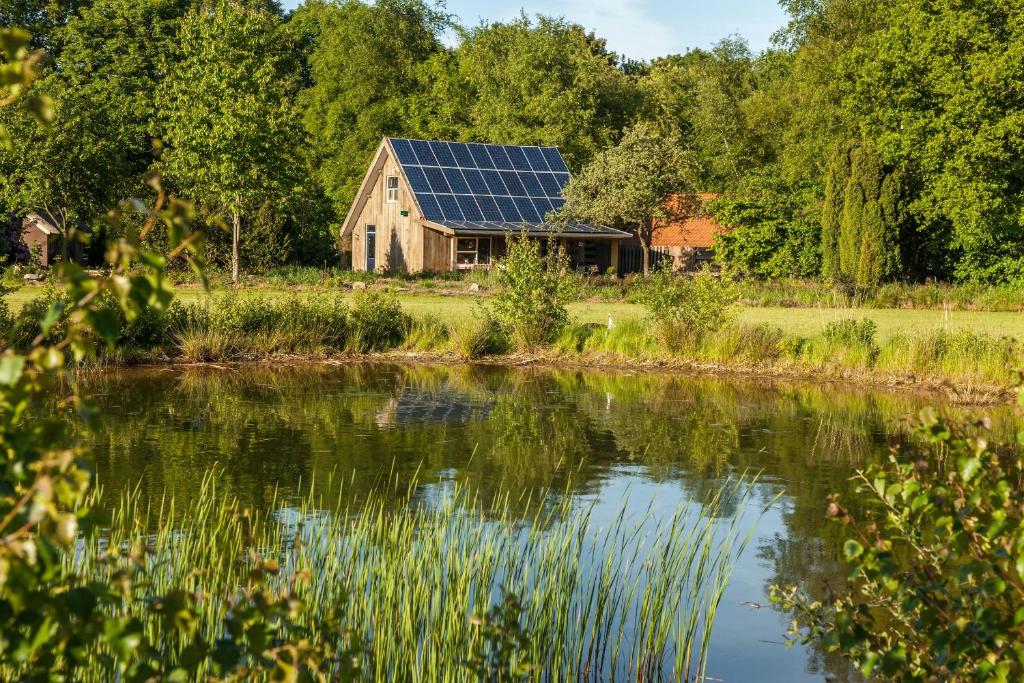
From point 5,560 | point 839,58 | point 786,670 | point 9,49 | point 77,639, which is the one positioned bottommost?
point 786,670

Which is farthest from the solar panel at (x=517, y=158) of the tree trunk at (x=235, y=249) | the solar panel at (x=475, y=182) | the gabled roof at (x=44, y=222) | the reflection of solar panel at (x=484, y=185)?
the gabled roof at (x=44, y=222)

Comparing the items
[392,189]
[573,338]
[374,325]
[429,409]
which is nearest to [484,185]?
[392,189]

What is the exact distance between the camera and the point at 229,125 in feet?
118

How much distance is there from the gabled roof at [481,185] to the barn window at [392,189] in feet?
3.05

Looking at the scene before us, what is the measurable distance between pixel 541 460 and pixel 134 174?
32838mm

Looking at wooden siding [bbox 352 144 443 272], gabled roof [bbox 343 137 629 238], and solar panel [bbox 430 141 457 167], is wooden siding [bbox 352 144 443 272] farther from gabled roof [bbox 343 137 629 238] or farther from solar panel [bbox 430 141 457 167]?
solar panel [bbox 430 141 457 167]

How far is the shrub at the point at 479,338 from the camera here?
1864cm

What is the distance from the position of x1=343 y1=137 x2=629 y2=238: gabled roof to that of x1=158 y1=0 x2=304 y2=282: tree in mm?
4076

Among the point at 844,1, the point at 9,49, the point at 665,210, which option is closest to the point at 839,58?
the point at 844,1

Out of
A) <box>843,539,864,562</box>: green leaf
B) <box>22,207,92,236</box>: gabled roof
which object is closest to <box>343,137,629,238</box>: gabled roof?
<box>22,207,92,236</box>: gabled roof

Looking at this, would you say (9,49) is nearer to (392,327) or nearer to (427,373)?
(427,373)

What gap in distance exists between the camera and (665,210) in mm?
39938

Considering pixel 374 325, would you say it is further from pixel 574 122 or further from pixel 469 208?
pixel 574 122

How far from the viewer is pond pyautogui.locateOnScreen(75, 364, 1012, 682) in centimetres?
783
